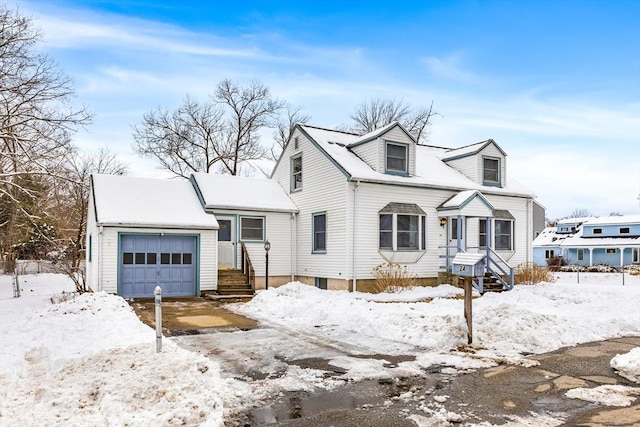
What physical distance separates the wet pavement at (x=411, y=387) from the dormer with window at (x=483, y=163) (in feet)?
41.0

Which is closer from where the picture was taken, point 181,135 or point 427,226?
point 427,226

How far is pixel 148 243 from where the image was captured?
17000 mm

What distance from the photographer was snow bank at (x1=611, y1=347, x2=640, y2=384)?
6.89 metres

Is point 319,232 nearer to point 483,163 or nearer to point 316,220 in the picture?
point 316,220

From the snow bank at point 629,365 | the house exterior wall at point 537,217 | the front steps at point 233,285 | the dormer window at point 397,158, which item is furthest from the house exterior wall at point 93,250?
the house exterior wall at point 537,217

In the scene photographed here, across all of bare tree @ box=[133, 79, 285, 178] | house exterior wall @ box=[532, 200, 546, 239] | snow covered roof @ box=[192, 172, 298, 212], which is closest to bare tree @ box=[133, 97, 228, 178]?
bare tree @ box=[133, 79, 285, 178]

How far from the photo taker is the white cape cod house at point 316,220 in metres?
17.1

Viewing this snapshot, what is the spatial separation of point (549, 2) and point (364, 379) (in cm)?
1173

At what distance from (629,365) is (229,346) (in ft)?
21.1

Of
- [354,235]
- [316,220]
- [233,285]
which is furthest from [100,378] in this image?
[316,220]

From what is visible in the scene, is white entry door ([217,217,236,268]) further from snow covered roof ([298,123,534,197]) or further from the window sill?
the window sill

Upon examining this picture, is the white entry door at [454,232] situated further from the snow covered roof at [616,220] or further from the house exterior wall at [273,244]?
the snow covered roof at [616,220]

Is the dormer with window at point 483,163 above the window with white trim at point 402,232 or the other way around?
above

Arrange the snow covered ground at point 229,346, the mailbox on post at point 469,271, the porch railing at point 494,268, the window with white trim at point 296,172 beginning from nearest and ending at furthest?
the snow covered ground at point 229,346 < the mailbox on post at point 469,271 < the porch railing at point 494,268 < the window with white trim at point 296,172
